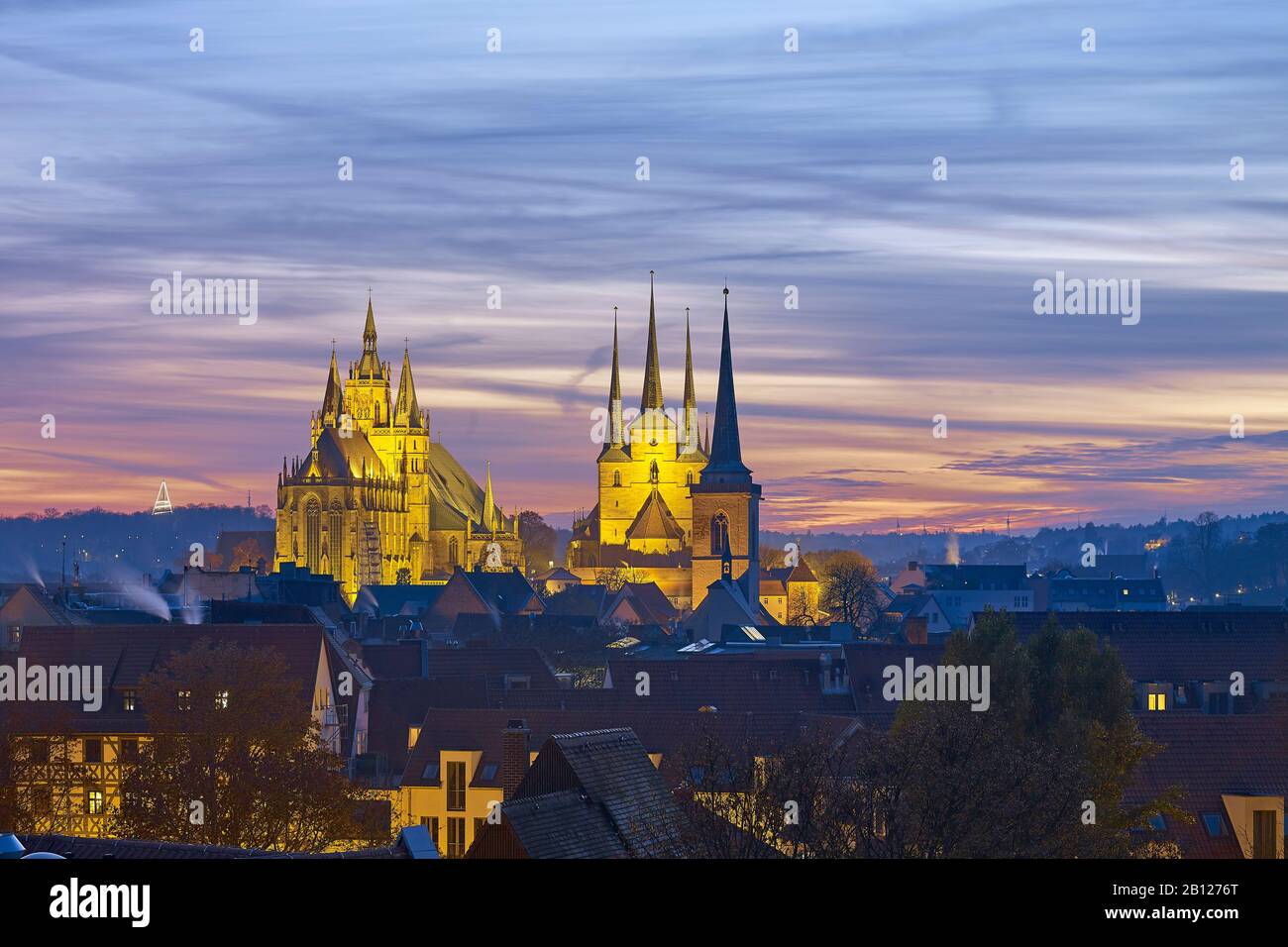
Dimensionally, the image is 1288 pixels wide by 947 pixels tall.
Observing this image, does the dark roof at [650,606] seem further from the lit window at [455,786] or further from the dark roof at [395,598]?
the lit window at [455,786]

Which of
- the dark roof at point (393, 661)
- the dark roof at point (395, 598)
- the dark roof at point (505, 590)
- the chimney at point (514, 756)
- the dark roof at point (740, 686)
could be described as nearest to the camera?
the chimney at point (514, 756)

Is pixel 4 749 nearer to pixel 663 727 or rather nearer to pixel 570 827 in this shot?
pixel 663 727

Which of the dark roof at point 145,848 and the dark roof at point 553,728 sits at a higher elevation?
the dark roof at point 145,848

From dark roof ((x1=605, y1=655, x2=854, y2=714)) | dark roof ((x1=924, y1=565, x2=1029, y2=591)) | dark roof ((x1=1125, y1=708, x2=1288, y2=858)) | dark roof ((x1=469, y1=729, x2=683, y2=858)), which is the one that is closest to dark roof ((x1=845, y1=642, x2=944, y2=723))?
dark roof ((x1=605, y1=655, x2=854, y2=714))

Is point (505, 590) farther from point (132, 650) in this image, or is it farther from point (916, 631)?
point (132, 650)

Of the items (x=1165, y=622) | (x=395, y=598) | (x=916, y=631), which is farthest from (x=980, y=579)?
(x=1165, y=622)

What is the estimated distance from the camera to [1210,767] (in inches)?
1781

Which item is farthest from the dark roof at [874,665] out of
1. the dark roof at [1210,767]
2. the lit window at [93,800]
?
the lit window at [93,800]

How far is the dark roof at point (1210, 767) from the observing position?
42375 millimetres

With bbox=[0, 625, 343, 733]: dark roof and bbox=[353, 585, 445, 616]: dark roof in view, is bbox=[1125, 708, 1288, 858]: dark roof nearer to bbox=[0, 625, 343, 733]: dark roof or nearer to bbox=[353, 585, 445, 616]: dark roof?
bbox=[0, 625, 343, 733]: dark roof

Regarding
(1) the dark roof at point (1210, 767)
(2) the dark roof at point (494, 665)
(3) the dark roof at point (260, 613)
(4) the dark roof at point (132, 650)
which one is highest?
(3) the dark roof at point (260, 613)
